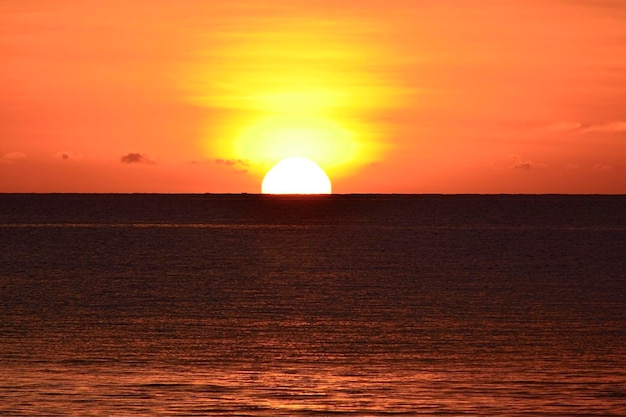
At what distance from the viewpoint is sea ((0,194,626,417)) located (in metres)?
27.6

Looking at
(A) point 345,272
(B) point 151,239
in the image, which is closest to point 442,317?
(A) point 345,272

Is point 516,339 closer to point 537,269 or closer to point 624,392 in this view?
point 624,392

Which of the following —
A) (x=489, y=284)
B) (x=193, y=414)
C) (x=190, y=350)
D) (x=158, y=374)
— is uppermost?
(x=489, y=284)

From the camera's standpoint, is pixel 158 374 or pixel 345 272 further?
pixel 345 272

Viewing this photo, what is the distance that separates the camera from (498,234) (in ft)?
481

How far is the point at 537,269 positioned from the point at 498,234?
67.3m

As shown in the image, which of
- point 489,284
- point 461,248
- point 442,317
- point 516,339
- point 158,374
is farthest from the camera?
point 461,248

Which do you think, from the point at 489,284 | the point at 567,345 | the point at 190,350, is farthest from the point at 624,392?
the point at 489,284

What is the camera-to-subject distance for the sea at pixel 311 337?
27.6 m

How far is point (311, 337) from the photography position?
3997 centimetres

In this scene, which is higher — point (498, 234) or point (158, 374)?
point (498, 234)

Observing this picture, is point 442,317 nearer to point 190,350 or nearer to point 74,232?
point 190,350

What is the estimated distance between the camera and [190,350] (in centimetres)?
3638

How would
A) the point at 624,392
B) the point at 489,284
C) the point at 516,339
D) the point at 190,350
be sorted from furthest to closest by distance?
1. the point at 489,284
2. the point at 516,339
3. the point at 190,350
4. the point at 624,392
